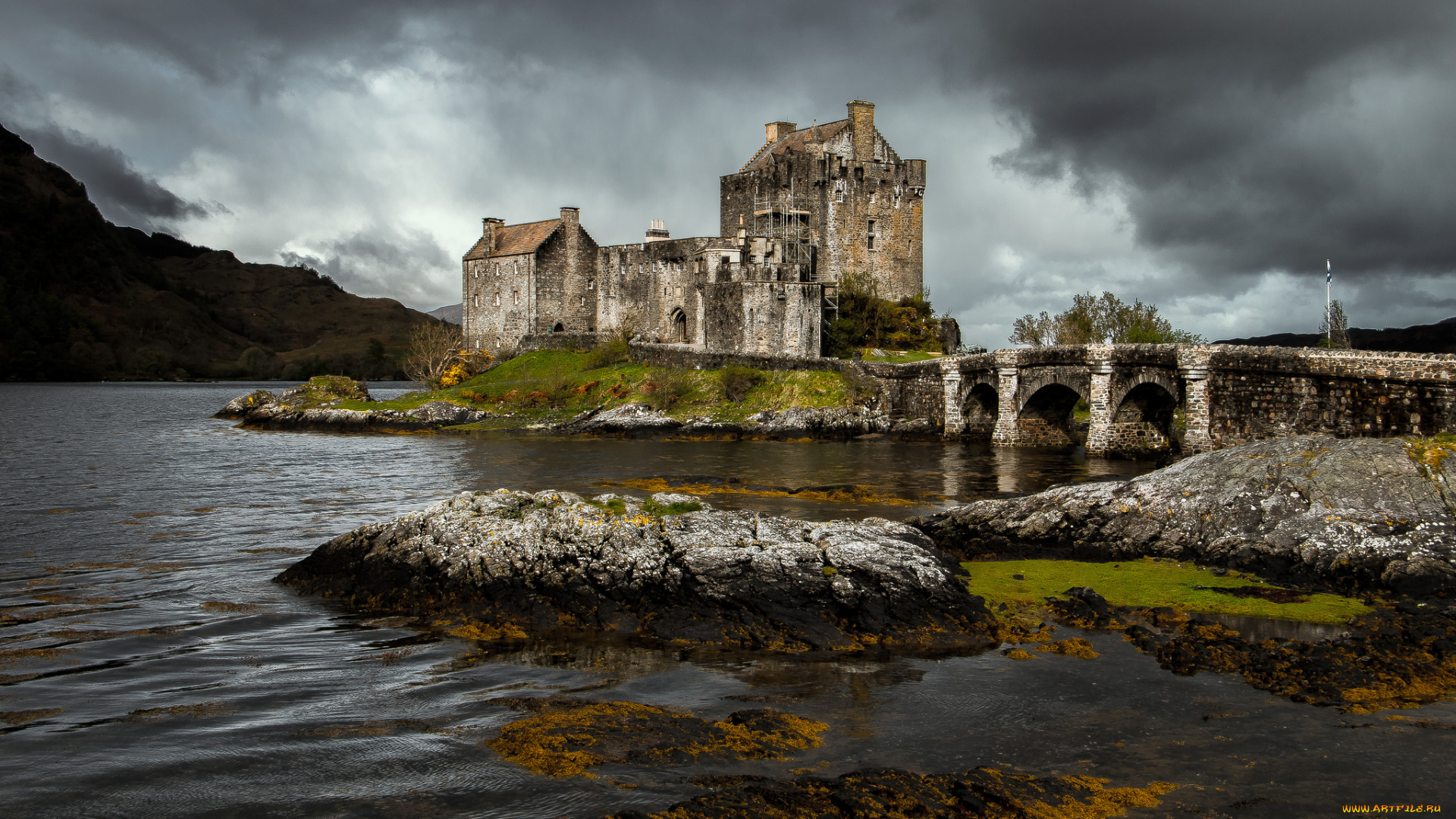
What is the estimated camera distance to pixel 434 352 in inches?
2635

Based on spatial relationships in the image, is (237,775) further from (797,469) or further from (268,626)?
(797,469)

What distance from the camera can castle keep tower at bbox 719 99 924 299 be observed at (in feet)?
173

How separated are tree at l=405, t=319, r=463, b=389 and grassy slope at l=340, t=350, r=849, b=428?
6.26 meters

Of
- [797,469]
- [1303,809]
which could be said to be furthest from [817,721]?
[797,469]

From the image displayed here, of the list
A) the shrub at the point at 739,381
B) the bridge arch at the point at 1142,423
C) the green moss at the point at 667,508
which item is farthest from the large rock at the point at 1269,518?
the shrub at the point at 739,381

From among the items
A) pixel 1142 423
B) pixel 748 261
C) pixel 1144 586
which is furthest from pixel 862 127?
pixel 1144 586

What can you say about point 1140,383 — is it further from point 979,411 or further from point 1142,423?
point 979,411

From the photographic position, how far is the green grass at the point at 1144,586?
11.6 metres

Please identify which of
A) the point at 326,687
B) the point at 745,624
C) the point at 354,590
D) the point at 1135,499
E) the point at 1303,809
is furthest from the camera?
the point at 1135,499

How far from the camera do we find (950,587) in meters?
11.8

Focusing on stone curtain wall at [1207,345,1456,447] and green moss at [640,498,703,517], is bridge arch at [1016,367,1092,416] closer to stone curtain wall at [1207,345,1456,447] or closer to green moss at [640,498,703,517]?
stone curtain wall at [1207,345,1456,447]

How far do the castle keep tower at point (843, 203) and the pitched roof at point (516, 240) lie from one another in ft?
47.0

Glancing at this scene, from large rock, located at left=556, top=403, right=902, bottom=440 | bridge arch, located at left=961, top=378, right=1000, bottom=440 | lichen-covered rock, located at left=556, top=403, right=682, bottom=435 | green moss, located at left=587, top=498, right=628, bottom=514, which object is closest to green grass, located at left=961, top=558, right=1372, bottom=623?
green moss, located at left=587, top=498, right=628, bottom=514

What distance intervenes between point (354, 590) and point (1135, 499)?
479 inches
